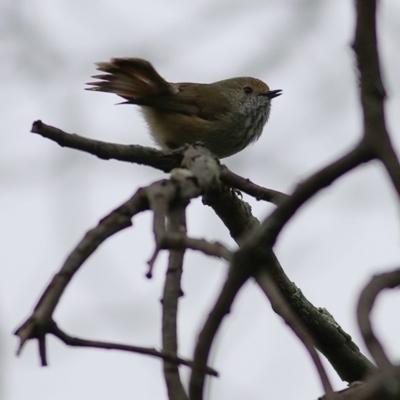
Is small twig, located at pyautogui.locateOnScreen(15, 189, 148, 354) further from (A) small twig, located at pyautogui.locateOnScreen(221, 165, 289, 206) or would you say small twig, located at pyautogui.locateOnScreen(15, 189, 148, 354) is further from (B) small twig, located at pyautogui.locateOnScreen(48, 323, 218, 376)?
(A) small twig, located at pyautogui.locateOnScreen(221, 165, 289, 206)

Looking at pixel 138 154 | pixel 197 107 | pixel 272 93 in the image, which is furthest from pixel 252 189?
pixel 272 93

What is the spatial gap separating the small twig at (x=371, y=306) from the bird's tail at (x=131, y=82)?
10.3 feet

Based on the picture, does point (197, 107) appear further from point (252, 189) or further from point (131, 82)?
point (252, 189)

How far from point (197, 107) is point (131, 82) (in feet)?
3.21

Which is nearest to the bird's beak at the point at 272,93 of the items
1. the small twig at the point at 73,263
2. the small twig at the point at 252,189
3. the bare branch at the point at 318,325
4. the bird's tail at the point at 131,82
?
the bird's tail at the point at 131,82

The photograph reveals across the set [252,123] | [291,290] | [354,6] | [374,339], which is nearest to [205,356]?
[374,339]

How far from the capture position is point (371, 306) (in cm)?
141

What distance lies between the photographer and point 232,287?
1.37 metres

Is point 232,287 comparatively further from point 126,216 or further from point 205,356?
point 126,216

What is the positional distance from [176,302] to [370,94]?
2.43ft

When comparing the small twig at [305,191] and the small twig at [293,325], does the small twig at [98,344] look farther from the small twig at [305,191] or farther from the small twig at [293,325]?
the small twig at [305,191]

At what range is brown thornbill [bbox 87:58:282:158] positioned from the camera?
5.11 m

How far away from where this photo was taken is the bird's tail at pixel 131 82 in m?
4.77

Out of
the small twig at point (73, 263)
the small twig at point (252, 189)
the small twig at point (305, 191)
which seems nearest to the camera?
the small twig at point (305, 191)
